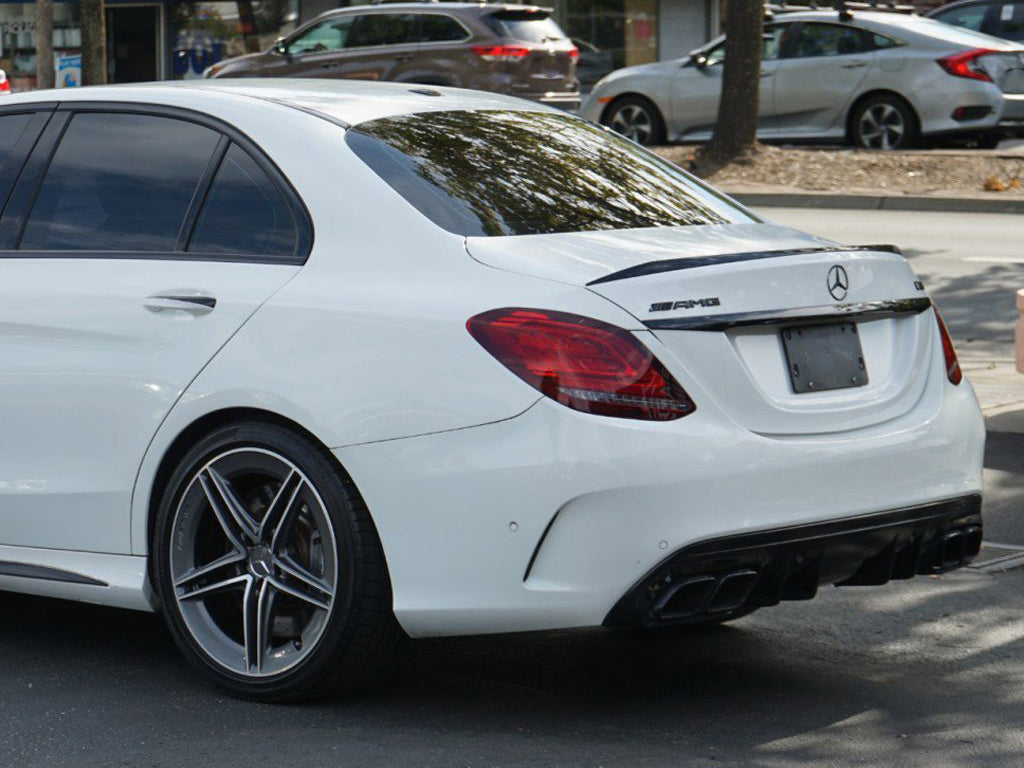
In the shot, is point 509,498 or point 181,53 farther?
point 181,53

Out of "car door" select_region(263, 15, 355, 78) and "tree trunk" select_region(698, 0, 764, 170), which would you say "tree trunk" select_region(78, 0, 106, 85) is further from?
"tree trunk" select_region(698, 0, 764, 170)

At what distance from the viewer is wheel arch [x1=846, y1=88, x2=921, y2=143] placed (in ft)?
65.8

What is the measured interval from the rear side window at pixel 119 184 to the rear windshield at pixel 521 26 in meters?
17.5

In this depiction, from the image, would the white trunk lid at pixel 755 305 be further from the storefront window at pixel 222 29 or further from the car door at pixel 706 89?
the storefront window at pixel 222 29

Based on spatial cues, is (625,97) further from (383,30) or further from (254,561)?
(254,561)

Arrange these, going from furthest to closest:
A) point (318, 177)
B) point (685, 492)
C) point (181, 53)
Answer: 1. point (181, 53)
2. point (318, 177)
3. point (685, 492)

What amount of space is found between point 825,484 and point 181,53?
31085 millimetres

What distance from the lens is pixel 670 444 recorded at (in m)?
4.16

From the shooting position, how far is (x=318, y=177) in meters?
4.77

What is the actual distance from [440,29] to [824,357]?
1893 centimetres

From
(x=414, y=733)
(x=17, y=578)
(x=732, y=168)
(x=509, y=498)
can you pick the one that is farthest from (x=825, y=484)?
(x=732, y=168)

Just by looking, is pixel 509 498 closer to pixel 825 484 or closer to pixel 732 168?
pixel 825 484

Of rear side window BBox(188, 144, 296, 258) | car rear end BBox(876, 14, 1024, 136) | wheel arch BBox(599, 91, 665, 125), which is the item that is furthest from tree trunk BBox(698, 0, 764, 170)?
rear side window BBox(188, 144, 296, 258)

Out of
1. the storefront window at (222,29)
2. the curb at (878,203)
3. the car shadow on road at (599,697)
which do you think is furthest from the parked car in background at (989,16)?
the car shadow on road at (599,697)
